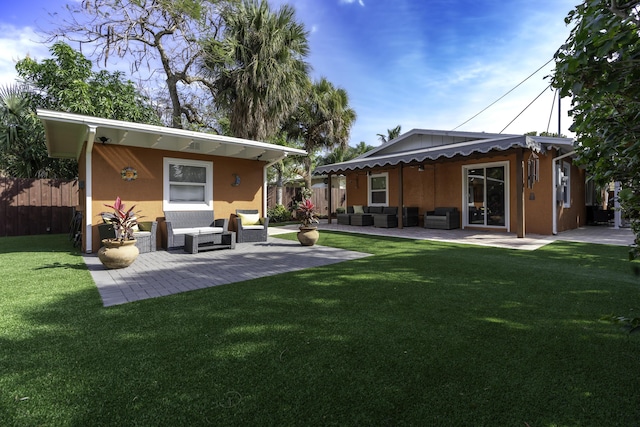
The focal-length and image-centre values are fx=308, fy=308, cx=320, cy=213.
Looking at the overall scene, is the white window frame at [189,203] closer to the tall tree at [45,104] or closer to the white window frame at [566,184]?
the tall tree at [45,104]

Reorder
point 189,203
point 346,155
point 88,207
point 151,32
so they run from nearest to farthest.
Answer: point 88,207
point 189,203
point 151,32
point 346,155

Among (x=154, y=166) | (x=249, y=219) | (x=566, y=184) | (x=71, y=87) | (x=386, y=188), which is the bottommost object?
(x=249, y=219)

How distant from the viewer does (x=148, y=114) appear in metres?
14.4

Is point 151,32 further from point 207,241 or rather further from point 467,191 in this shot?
point 467,191

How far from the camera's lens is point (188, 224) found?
28.8 ft

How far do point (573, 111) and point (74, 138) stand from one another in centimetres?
1046

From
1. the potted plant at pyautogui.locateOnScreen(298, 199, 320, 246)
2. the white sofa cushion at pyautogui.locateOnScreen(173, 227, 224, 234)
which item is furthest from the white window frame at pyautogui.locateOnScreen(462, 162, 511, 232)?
the white sofa cushion at pyautogui.locateOnScreen(173, 227, 224, 234)

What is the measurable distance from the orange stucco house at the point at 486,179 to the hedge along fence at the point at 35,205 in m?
10.5

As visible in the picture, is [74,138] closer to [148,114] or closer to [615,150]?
[148,114]

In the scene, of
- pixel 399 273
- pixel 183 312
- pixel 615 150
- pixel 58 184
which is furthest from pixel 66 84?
pixel 615 150

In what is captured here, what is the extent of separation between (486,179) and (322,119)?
9.67 metres

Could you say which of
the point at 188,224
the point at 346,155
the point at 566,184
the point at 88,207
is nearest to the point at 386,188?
the point at 566,184

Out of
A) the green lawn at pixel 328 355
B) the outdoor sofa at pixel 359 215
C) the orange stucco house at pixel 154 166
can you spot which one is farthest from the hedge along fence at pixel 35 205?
the outdoor sofa at pixel 359 215

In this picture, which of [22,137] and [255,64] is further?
[22,137]
